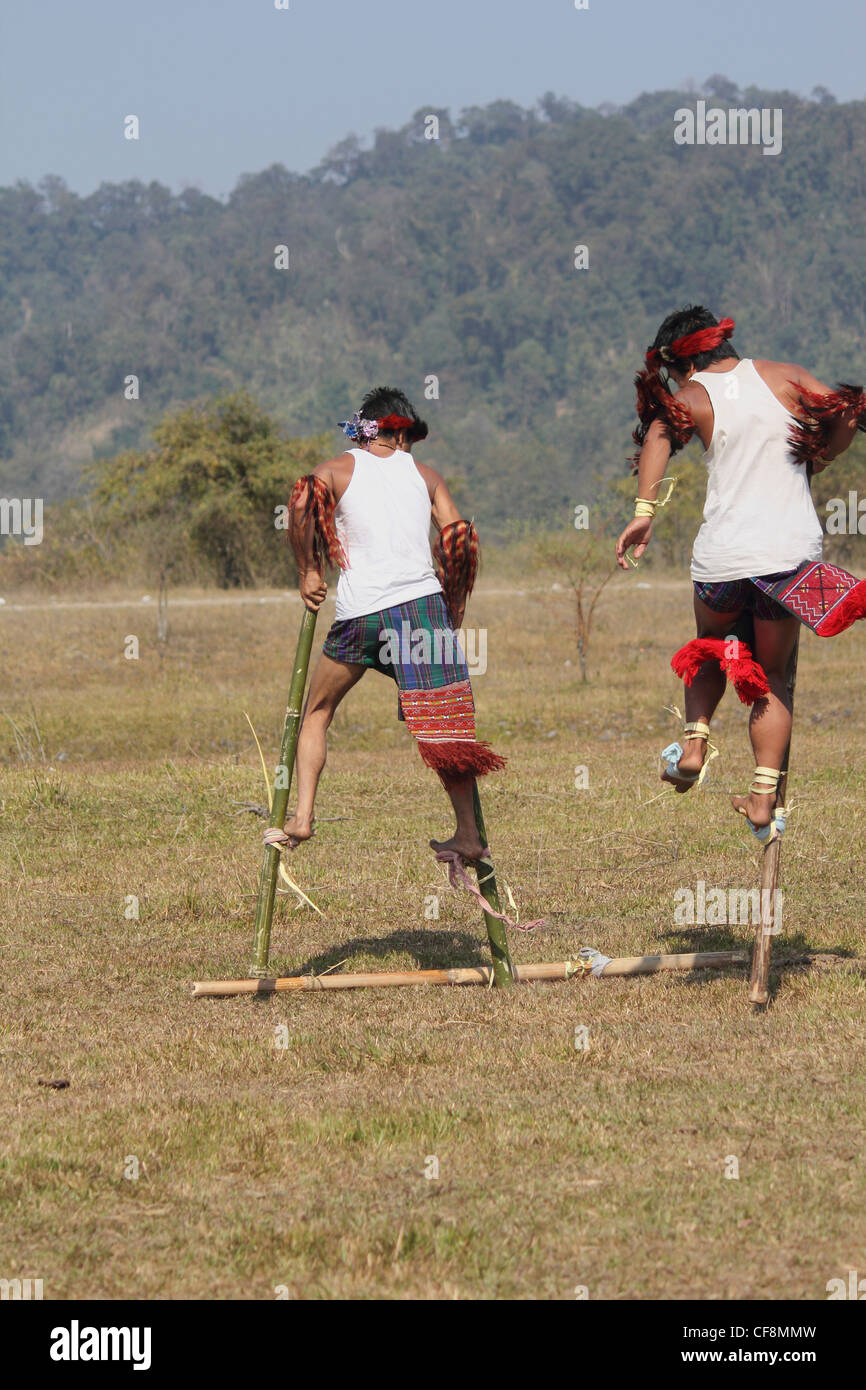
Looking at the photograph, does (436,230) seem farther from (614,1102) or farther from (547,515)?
(614,1102)

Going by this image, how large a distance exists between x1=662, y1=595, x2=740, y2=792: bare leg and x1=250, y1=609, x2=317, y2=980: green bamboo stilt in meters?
1.39

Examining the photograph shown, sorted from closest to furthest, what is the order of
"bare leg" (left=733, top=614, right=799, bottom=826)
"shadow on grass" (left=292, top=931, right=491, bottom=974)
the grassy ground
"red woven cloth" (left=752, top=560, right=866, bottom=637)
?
the grassy ground
"red woven cloth" (left=752, top=560, right=866, bottom=637)
"bare leg" (left=733, top=614, right=799, bottom=826)
"shadow on grass" (left=292, top=931, right=491, bottom=974)

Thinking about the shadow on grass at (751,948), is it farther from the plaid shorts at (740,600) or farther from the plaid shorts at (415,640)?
the plaid shorts at (415,640)

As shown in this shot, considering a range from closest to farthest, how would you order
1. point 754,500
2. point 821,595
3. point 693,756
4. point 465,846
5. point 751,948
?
point 821,595, point 754,500, point 693,756, point 465,846, point 751,948

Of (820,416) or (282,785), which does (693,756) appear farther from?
(282,785)

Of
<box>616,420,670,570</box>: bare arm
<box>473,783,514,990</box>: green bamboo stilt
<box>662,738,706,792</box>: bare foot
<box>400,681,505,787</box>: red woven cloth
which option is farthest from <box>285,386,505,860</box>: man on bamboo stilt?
<box>616,420,670,570</box>: bare arm

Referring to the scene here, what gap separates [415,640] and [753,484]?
1.32 meters

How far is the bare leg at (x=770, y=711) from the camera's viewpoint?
5492 millimetres

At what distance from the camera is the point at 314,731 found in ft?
20.0

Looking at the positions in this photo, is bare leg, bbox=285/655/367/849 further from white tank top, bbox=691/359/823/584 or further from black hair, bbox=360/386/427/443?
white tank top, bbox=691/359/823/584

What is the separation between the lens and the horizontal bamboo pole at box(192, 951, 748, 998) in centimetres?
604

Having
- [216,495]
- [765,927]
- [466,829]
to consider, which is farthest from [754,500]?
[216,495]

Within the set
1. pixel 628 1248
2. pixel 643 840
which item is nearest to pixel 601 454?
pixel 643 840

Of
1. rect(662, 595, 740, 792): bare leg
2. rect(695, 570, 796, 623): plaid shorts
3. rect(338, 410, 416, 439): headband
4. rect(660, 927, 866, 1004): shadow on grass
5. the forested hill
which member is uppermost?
the forested hill
